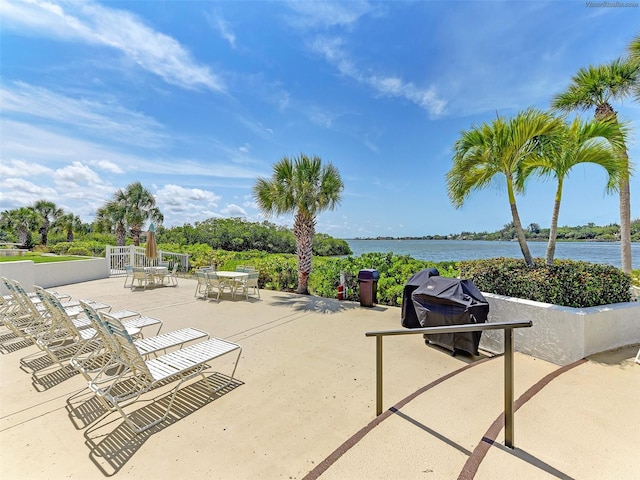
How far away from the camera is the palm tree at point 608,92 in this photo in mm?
7234

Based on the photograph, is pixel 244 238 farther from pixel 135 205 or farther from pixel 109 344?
pixel 109 344

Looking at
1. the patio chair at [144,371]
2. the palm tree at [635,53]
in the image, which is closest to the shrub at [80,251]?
the patio chair at [144,371]

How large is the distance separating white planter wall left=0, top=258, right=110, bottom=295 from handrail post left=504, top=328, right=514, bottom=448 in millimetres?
11326

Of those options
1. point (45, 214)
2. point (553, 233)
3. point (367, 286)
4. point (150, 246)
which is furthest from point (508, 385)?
point (45, 214)

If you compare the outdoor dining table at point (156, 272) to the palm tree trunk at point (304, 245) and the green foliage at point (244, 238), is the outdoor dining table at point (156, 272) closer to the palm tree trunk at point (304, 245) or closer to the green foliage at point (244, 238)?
the palm tree trunk at point (304, 245)

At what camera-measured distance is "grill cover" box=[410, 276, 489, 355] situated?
13.0ft

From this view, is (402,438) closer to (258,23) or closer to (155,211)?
(258,23)

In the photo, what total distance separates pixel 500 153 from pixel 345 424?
195 inches

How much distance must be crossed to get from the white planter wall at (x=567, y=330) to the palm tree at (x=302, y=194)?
5685 millimetres

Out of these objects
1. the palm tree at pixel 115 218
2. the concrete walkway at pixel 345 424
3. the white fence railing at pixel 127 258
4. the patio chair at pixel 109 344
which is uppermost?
the palm tree at pixel 115 218

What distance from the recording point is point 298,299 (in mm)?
8258

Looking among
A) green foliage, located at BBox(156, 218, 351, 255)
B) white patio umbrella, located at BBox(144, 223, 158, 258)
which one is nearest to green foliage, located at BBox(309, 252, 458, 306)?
white patio umbrella, located at BBox(144, 223, 158, 258)

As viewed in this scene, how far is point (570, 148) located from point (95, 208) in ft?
83.8

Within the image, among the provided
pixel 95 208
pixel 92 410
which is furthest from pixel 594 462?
pixel 95 208
